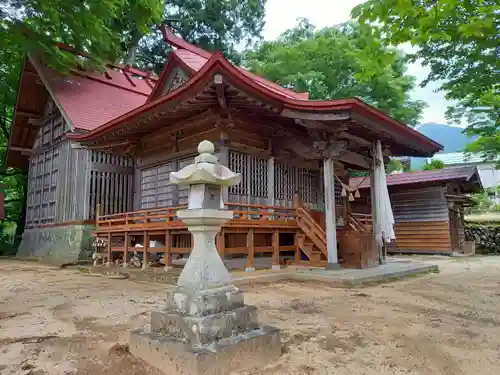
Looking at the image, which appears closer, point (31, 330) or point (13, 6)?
point (31, 330)

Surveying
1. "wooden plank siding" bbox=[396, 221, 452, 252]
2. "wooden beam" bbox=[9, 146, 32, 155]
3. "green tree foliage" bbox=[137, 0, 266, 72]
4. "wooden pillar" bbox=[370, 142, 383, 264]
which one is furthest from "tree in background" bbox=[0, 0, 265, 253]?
"wooden plank siding" bbox=[396, 221, 452, 252]

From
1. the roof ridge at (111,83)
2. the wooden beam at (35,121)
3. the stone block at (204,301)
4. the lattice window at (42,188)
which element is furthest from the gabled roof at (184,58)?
the wooden beam at (35,121)

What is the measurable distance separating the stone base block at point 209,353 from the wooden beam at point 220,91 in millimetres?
4735

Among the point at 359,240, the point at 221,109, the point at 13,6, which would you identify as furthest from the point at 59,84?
the point at 359,240

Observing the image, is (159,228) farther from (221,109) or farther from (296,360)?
(296,360)

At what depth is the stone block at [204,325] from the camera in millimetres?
3055

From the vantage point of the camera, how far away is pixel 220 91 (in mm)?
7406

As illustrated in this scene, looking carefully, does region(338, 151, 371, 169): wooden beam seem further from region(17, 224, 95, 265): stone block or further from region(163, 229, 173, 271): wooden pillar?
region(17, 224, 95, 265): stone block

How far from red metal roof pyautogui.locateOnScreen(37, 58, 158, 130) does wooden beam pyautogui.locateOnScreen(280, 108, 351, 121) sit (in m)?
7.69

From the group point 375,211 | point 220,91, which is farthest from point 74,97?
point 375,211

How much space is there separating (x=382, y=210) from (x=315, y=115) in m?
3.14

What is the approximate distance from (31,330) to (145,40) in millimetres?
21464

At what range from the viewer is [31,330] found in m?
4.20

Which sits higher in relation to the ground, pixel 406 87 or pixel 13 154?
pixel 406 87
